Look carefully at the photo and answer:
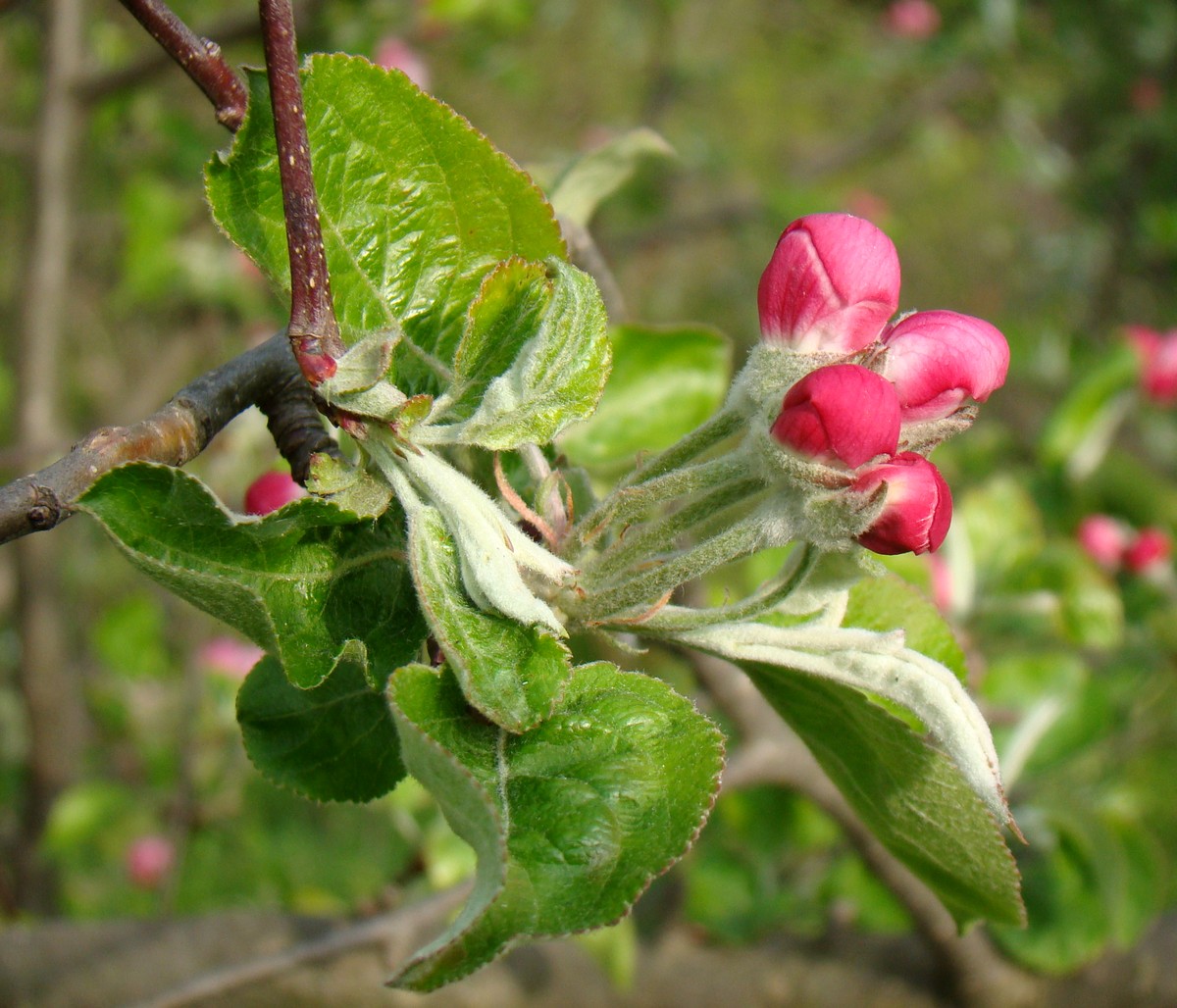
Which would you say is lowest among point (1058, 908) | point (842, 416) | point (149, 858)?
point (149, 858)

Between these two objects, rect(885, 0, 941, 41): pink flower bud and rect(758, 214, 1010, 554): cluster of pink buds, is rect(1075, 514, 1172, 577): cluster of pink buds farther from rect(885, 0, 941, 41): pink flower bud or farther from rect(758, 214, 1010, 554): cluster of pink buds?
rect(885, 0, 941, 41): pink flower bud

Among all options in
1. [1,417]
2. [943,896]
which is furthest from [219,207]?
[1,417]

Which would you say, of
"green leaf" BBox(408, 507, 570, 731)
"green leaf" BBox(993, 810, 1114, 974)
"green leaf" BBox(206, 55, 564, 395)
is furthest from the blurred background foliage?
"green leaf" BBox(408, 507, 570, 731)

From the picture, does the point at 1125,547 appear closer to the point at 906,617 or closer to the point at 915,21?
the point at 906,617

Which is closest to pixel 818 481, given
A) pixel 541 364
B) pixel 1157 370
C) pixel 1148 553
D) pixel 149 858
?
pixel 541 364

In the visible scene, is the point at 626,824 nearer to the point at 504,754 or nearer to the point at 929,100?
the point at 504,754

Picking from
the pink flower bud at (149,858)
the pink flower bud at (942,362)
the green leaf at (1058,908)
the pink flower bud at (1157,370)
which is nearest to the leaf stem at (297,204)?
the pink flower bud at (942,362)
